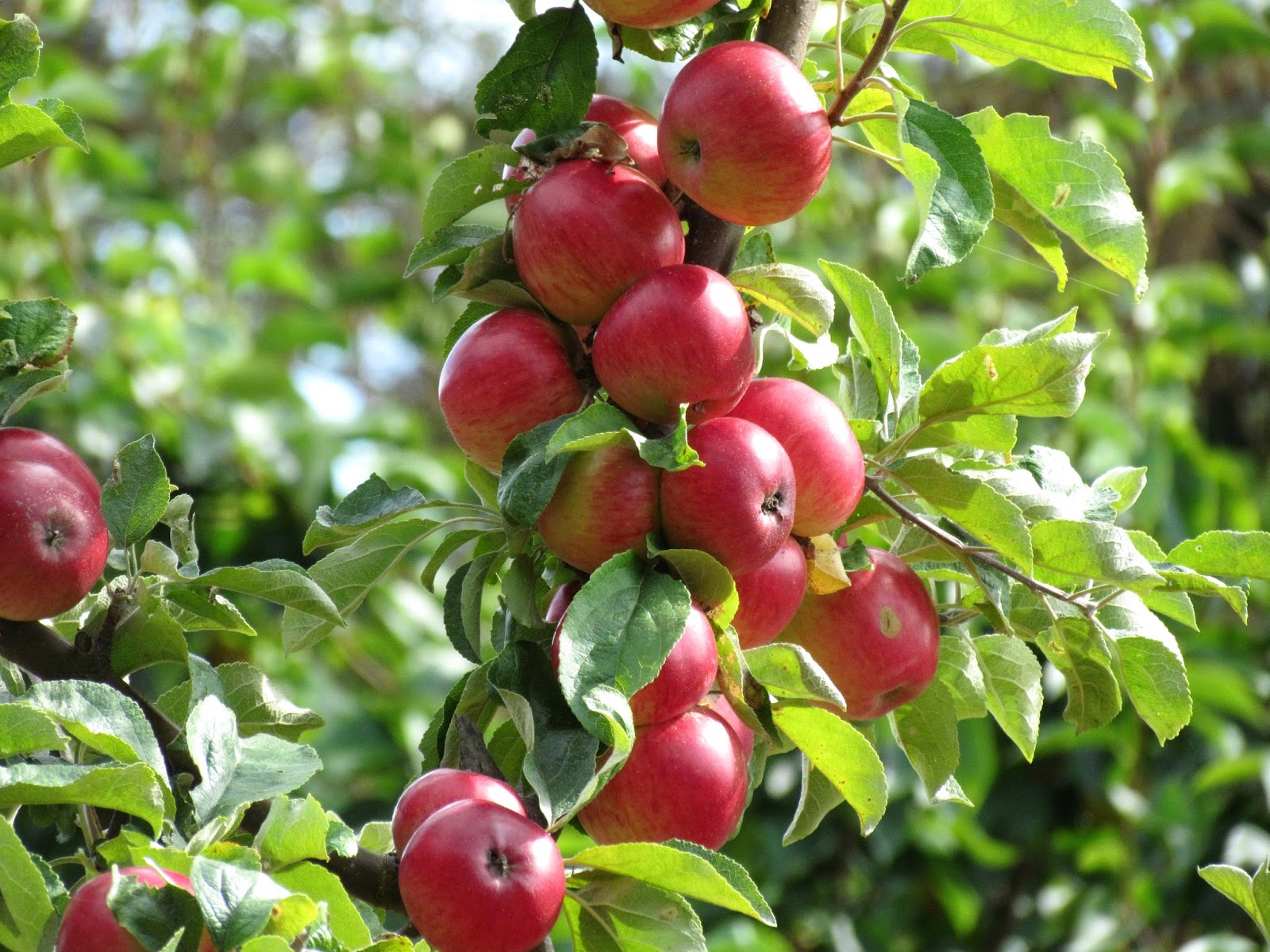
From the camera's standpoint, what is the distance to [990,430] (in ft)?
2.68

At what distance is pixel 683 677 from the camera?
671 millimetres

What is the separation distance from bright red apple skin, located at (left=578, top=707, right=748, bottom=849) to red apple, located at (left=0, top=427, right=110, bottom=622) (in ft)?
0.96

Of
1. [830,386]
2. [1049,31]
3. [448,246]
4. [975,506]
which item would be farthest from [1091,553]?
[830,386]

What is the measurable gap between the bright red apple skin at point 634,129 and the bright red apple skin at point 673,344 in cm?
10

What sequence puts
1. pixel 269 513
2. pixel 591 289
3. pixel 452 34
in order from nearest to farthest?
1. pixel 591 289
2. pixel 269 513
3. pixel 452 34

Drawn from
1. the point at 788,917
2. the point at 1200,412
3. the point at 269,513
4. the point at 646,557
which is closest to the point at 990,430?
the point at 646,557

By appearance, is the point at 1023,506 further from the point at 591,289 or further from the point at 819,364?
the point at 591,289

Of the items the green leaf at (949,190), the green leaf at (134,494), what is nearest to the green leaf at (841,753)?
the green leaf at (949,190)

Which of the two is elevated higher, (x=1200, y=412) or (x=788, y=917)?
(x=1200, y=412)

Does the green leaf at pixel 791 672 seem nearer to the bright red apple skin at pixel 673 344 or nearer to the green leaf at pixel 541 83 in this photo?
the bright red apple skin at pixel 673 344

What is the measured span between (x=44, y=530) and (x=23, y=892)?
18 centimetres

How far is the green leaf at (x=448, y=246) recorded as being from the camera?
2.56 feet

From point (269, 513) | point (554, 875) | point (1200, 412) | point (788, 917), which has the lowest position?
point (788, 917)

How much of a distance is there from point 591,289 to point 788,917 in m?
1.93
